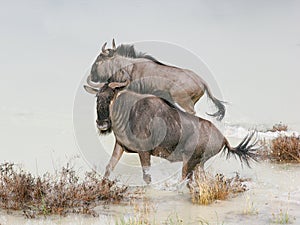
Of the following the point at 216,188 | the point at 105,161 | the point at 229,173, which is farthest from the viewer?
the point at 229,173

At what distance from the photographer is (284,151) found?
10.8 meters

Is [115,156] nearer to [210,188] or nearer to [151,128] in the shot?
[151,128]

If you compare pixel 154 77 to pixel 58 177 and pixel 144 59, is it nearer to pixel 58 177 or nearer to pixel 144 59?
pixel 144 59

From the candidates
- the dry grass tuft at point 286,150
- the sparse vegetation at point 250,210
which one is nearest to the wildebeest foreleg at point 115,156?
the sparse vegetation at point 250,210

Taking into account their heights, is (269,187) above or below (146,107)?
below

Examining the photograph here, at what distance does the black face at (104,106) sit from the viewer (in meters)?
7.86

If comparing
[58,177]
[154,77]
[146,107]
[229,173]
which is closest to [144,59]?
[154,77]

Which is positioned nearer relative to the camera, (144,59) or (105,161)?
(105,161)

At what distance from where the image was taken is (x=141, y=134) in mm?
7906

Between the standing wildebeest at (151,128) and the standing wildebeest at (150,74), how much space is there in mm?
1341

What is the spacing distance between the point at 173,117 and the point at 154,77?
6.02ft

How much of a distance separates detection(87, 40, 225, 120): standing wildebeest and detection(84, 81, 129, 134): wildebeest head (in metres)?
1.36

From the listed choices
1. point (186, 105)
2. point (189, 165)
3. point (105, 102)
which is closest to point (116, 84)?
point (105, 102)

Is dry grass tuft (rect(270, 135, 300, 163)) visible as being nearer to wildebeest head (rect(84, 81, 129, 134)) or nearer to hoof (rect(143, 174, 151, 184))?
hoof (rect(143, 174, 151, 184))
